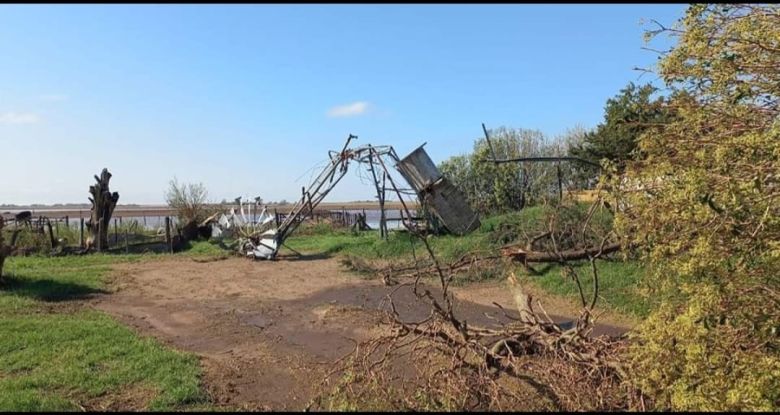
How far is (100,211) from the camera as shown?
19016mm

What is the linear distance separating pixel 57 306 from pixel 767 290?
969 centimetres

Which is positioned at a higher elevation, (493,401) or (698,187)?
(698,187)

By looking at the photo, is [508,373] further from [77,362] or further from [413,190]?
[413,190]

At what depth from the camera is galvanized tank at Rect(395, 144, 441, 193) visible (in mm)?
16094

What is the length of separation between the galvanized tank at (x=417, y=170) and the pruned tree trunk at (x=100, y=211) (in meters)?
9.91

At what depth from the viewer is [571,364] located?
413 cm

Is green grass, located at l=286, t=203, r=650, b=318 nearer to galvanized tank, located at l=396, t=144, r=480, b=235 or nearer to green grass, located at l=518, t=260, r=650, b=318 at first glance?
green grass, located at l=518, t=260, r=650, b=318

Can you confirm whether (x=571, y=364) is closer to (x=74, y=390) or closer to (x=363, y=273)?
(x=74, y=390)

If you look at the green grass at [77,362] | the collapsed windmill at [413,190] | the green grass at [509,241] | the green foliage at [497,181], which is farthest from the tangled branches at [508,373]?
the green foliage at [497,181]

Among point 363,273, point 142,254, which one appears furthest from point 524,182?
point 142,254

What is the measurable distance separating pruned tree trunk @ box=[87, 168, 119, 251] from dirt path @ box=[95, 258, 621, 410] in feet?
13.9

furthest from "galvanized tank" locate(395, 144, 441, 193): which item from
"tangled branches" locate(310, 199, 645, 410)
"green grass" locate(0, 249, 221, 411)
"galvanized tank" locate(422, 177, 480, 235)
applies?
"tangled branches" locate(310, 199, 645, 410)

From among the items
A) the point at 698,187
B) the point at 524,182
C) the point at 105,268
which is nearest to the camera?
the point at 698,187

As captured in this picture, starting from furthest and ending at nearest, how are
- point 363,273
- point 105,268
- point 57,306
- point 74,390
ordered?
point 105,268 < point 363,273 < point 57,306 < point 74,390
